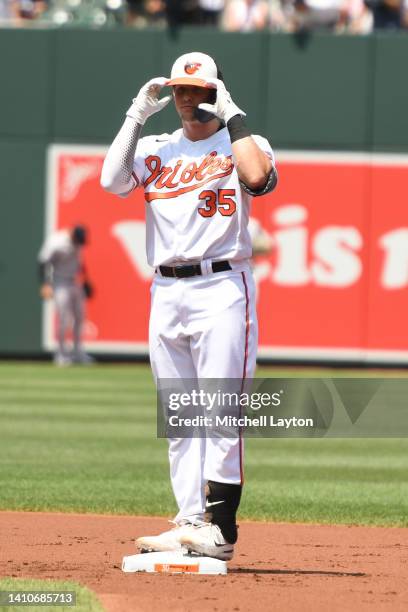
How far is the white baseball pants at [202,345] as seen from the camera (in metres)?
5.70

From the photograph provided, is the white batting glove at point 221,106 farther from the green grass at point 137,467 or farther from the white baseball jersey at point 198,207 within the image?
the green grass at point 137,467

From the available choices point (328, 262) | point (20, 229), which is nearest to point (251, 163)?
point (328, 262)

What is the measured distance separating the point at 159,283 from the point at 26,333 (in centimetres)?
1441

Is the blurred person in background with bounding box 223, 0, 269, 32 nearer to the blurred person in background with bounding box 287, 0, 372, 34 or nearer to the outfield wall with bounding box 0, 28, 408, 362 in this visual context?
the blurred person in background with bounding box 287, 0, 372, 34

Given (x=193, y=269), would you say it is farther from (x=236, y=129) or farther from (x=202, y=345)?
(x=236, y=129)

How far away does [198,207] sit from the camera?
5.71 meters

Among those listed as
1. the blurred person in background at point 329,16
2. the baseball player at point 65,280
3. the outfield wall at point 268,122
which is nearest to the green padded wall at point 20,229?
the outfield wall at point 268,122

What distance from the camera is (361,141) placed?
19.8 m

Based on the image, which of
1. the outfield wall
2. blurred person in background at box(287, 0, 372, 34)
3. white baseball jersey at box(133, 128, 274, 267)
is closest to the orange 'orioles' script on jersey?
white baseball jersey at box(133, 128, 274, 267)

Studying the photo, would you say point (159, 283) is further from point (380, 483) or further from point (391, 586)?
point (380, 483)

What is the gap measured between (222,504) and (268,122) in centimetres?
1458

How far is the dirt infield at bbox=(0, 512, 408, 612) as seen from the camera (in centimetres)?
520

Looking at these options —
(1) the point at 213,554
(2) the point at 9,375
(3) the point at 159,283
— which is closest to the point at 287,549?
(1) the point at 213,554

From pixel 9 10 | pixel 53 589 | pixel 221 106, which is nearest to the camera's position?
pixel 53 589
